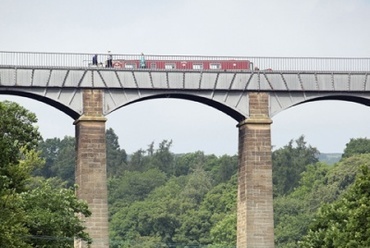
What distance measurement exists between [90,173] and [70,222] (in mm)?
14040

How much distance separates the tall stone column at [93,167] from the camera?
98625mm

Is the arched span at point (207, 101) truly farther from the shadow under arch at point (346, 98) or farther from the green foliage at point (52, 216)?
the green foliage at point (52, 216)

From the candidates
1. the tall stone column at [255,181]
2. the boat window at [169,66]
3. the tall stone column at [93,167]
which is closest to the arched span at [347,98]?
the tall stone column at [255,181]

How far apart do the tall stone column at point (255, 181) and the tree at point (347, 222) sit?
451 centimetres

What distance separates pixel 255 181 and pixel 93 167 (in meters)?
10.1

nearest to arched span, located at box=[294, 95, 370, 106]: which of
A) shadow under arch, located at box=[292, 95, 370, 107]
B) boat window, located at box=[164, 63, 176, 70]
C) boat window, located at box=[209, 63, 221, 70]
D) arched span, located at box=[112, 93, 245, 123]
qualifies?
shadow under arch, located at box=[292, 95, 370, 107]

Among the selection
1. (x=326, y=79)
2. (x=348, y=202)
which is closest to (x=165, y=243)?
(x=326, y=79)

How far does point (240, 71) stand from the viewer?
105 meters

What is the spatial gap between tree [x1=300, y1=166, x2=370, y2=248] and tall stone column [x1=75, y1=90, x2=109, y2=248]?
12.3 m

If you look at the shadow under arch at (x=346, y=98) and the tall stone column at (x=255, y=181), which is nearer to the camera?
the tall stone column at (x=255, y=181)

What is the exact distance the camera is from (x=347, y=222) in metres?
88.4

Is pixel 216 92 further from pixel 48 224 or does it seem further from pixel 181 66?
pixel 48 224

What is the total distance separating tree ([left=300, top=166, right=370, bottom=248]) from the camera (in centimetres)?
8400

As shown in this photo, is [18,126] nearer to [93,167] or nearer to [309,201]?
[93,167]
